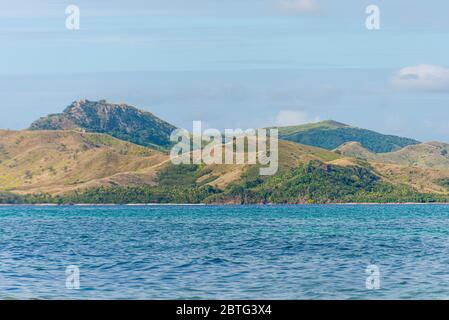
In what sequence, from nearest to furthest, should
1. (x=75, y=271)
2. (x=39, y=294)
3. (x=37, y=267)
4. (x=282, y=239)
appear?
(x=39, y=294) → (x=75, y=271) → (x=37, y=267) → (x=282, y=239)

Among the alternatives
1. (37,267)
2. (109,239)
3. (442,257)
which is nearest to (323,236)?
(109,239)

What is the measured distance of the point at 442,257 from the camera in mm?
78250

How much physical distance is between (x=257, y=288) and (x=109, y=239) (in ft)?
190
